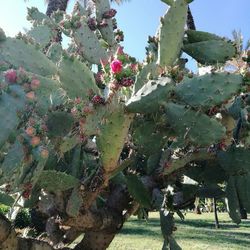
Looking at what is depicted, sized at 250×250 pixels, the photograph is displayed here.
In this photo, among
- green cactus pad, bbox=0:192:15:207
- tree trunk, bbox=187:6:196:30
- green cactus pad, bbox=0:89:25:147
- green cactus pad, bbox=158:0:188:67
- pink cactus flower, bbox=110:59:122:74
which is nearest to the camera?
green cactus pad, bbox=0:89:25:147

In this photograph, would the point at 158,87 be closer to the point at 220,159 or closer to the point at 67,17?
the point at 220,159

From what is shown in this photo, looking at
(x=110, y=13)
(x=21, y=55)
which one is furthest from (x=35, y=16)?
(x=21, y=55)

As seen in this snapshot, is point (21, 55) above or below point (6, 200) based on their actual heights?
above

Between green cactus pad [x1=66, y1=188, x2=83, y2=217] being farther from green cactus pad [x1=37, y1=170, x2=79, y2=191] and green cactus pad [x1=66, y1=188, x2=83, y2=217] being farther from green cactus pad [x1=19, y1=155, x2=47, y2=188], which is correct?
green cactus pad [x1=19, y1=155, x2=47, y2=188]

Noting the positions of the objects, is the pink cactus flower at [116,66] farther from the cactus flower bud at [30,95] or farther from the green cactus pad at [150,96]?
the cactus flower bud at [30,95]

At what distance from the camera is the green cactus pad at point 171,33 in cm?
300

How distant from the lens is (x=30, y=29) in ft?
13.6

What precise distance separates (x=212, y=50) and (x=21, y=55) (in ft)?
4.39

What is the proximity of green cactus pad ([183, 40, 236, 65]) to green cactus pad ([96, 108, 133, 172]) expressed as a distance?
2.99ft

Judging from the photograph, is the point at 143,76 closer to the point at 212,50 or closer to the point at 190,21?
the point at 212,50

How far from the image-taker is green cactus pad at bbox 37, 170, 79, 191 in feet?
9.48

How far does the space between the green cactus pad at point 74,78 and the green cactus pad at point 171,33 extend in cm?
55

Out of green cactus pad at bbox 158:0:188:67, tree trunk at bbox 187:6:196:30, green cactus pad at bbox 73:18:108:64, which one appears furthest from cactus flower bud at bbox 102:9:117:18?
tree trunk at bbox 187:6:196:30

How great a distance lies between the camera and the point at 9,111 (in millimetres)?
2285
